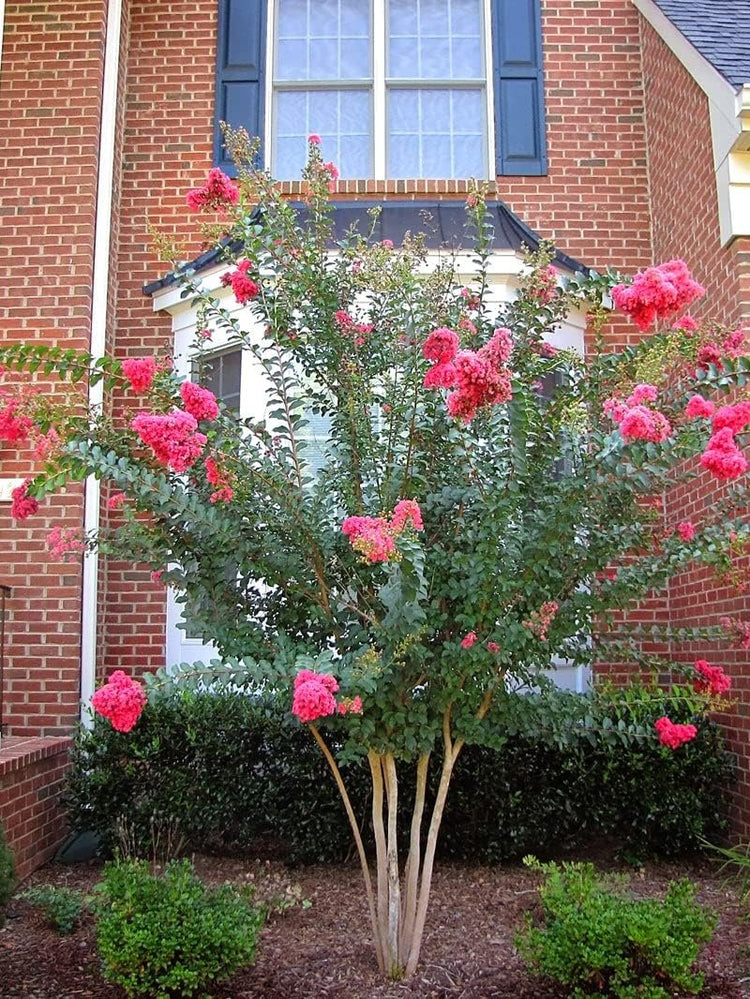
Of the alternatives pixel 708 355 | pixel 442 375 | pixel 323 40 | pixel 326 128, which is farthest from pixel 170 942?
pixel 323 40

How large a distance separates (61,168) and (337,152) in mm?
2127

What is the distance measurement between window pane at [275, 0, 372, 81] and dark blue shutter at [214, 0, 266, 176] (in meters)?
0.24

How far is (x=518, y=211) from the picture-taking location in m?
7.14

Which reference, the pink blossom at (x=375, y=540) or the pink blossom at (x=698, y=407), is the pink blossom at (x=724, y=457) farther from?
the pink blossom at (x=375, y=540)

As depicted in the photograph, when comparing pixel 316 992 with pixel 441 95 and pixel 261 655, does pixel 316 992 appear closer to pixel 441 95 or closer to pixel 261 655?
pixel 261 655

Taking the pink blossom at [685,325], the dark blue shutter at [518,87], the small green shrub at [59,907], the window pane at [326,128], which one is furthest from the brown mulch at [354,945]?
the window pane at [326,128]

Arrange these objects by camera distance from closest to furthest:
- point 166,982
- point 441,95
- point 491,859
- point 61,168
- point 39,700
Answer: point 166,982 < point 491,859 < point 39,700 < point 61,168 < point 441,95

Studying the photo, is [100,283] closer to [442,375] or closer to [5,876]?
[5,876]

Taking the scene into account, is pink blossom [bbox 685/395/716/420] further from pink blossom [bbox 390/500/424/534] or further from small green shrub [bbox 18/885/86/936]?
small green shrub [bbox 18/885/86/936]

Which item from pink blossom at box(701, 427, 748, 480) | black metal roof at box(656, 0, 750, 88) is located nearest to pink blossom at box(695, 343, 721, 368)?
pink blossom at box(701, 427, 748, 480)

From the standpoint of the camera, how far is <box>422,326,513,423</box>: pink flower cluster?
2.91 meters

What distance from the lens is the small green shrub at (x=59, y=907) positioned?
13.7ft

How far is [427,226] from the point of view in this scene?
650 cm

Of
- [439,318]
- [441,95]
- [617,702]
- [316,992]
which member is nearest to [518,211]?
[441,95]
